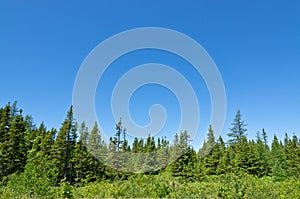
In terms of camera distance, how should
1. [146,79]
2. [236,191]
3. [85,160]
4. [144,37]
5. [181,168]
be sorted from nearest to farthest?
[144,37] → [146,79] → [236,191] → [181,168] → [85,160]

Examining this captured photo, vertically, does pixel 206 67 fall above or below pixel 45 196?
above

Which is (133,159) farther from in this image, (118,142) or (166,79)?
(166,79)

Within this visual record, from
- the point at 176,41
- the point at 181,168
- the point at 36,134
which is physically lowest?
the point at 181,168

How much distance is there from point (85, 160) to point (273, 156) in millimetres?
30583

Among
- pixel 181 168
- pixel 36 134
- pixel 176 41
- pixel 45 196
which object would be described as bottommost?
pixel 45 196

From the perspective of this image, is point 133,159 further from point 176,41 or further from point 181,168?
point 176,41

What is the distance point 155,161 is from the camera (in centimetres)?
3850

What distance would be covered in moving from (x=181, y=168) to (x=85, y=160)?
44.6ft

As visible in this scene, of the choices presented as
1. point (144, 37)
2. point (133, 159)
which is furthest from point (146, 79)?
point (133, 159)

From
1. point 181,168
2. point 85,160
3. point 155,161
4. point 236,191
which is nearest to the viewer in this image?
point 236,191

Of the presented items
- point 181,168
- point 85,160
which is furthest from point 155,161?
point 85,160

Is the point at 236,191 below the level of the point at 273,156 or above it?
below

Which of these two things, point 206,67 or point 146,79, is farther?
point 146,79

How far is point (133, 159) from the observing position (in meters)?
37.1
